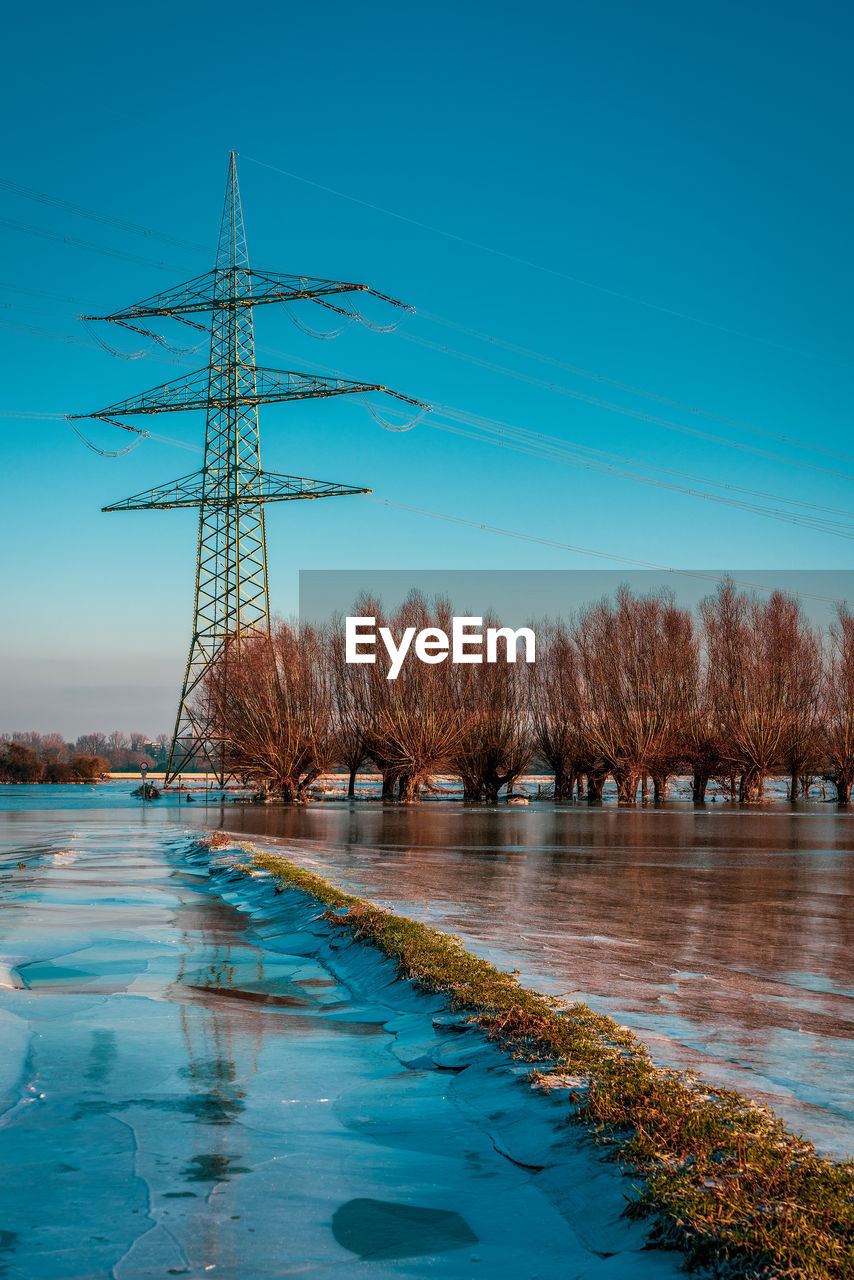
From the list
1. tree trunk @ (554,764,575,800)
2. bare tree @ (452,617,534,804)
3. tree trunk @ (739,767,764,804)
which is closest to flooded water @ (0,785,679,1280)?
bare tree @ (452,617,534,804)

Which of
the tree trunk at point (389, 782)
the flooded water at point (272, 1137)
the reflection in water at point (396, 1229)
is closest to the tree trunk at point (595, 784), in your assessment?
the tree trunk at point (389, 782)

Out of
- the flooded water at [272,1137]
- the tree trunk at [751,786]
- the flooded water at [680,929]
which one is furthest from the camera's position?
the tree trunk at [751,786]

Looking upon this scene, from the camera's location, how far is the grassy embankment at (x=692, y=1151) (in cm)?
320

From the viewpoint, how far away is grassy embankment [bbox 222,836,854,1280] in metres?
3.20

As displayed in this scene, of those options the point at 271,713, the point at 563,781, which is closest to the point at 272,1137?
the point at 271,713

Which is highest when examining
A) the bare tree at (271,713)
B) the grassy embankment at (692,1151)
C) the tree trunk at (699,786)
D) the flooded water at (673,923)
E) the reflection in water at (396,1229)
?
the bare tree at (271,713)

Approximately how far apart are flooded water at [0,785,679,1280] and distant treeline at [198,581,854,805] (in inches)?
1591

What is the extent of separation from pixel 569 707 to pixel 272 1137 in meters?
54.1

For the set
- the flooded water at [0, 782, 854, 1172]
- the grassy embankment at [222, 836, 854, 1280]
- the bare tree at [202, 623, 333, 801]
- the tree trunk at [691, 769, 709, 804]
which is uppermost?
the bare tree at [202, 623, 333, 801]

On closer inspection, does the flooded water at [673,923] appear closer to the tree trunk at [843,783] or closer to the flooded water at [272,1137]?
the flooded water at [272,1137]

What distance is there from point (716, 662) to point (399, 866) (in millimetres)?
46784

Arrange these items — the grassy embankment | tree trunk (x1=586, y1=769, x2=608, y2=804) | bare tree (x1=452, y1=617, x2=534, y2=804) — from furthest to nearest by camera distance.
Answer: tree trunk (x1=586, y1=769, x2=608, y2=804), bare tree (x1=452, y1=617, x2=534, y2=804), the grassy embankment

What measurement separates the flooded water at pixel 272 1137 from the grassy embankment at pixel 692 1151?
0.47 feet

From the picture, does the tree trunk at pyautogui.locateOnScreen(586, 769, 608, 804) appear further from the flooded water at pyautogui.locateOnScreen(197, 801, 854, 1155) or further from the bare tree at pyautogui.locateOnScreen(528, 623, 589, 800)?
the flooded water at pyautogui.locateOnScreen(197, 801, 854, 1155)
